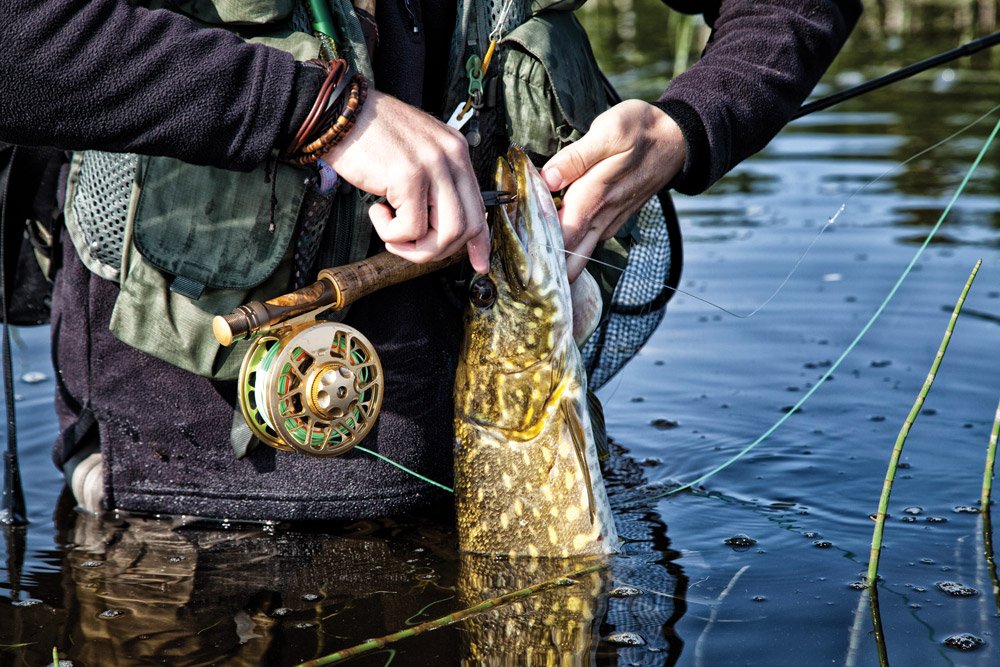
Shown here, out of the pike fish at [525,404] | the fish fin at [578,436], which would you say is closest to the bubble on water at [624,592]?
the pike fish at [525,404]

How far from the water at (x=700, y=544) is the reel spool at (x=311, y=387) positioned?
0.48 metres

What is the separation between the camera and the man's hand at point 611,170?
292 centimetres

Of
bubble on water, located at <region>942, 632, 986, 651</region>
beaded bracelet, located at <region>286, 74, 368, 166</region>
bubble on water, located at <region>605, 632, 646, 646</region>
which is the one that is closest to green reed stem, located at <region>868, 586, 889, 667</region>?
bubble on water, located at <region>942, 632, 986, 651</region>

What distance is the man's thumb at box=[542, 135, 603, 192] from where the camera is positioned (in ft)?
9.55

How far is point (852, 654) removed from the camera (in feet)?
8.92

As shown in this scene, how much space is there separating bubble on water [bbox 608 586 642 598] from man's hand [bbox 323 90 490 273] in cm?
104

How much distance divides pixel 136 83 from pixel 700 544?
1950mm

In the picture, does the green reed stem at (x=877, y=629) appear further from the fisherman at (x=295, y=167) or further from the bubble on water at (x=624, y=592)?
the fisherman at (x=295, y=167)

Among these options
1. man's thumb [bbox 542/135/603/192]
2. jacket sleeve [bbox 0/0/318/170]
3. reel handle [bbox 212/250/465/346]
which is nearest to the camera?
jacket sleeve [bbox 0/0/318/170]

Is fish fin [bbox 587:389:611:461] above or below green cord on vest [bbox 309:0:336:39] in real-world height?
below

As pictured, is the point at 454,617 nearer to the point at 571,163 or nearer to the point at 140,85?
the point at 571,163

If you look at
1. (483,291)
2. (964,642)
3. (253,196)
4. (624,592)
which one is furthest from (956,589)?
(253,196)

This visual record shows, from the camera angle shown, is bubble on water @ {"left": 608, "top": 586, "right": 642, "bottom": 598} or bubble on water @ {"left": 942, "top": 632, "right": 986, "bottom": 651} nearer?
bubble on water @ {"left": 942, "top": 632, "right": 986, "bottom": 651}

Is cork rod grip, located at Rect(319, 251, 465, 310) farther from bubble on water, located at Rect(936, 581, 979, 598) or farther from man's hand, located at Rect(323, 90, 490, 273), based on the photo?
bubble on water, located at Rect(936, 581, 979, 598)
